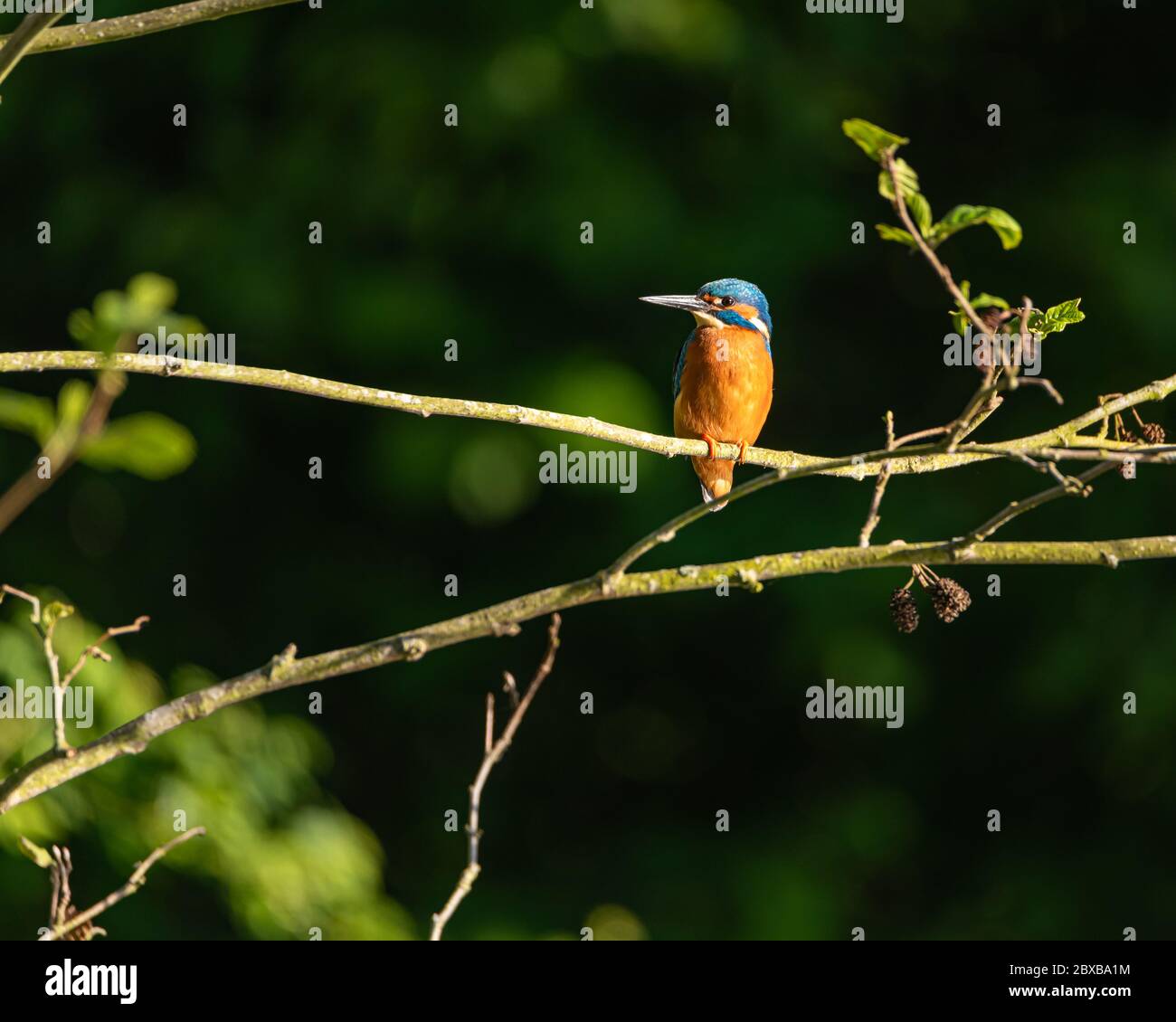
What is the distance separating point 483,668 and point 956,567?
6.50 ft

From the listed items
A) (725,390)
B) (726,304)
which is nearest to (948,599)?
(725,390)

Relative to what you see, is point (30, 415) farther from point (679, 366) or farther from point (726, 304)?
point (679, 366)

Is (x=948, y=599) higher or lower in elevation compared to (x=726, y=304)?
lower

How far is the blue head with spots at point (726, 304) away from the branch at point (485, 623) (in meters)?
2.58

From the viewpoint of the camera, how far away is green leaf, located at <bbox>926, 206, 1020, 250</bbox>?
4.43 ft

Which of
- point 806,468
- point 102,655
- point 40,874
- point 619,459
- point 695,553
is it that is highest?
point 619,459

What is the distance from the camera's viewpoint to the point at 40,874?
4703 millimetres

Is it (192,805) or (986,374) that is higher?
(986,374)

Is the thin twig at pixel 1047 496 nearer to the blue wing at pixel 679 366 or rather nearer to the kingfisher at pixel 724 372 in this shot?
the kingfisher at pixel 724 372

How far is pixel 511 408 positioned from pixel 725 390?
2.18 m

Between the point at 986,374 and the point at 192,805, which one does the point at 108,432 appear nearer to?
the point at 986,374

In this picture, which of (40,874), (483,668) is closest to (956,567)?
(483,668)

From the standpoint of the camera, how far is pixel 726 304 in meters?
4.14

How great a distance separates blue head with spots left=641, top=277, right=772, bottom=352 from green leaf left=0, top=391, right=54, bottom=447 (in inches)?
123
